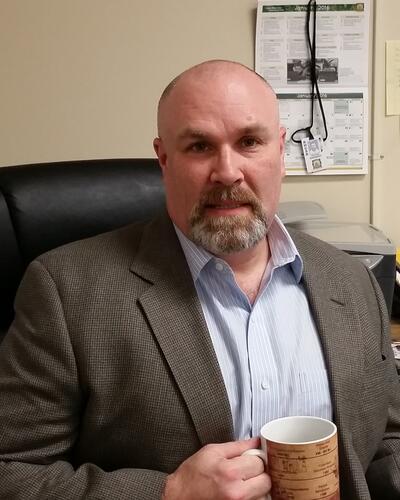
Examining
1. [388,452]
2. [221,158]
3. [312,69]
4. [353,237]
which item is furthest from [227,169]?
[312,69]

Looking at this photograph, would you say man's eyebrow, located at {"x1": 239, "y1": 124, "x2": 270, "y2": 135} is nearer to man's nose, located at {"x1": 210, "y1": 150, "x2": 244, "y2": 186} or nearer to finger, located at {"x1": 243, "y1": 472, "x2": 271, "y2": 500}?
man's nose, located at {"x1": 210, "y1": 150, "x2": 244, "y2": 186}

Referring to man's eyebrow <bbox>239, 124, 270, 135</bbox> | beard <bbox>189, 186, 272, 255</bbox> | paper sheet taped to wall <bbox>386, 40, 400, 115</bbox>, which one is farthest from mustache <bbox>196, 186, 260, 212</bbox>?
paper sheet taped to wall <bbox>386, 40, 400, 115</bbox>

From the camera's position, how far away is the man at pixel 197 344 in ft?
3.28

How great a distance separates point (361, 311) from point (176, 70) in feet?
3.86

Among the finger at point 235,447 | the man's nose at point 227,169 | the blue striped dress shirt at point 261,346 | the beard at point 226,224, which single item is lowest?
the finger at point 235,447

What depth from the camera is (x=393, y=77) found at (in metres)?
2.04

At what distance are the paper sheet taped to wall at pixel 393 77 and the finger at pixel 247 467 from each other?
1.50 m

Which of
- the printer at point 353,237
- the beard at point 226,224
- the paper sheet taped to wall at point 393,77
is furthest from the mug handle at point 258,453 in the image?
the paper sheet taped to wall at point 393,77

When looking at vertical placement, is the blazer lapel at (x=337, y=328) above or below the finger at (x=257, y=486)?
above

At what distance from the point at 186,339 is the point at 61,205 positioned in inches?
19.0

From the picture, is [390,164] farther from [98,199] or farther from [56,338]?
[56,338]

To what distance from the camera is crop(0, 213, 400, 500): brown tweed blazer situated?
100cm

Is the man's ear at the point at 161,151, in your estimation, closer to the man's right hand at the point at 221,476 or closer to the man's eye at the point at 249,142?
the man's eye at the point at 249,142

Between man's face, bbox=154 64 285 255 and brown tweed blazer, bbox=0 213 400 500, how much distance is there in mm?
100
